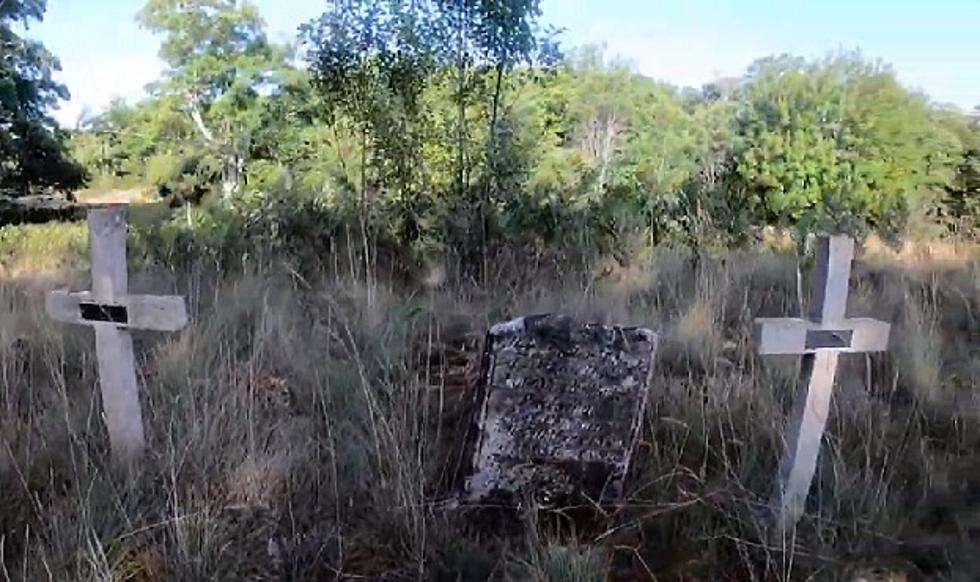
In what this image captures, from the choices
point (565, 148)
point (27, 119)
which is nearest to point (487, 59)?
point (565, 148)

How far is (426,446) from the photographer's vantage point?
2.84 meters

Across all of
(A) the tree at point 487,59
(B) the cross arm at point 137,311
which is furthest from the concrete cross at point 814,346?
(A) the tree at point 487,59

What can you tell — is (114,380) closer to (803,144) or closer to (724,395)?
(724,395)

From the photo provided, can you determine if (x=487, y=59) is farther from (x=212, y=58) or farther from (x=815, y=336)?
(x=212, y=58)

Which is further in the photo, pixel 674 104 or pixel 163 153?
pixel 163 153

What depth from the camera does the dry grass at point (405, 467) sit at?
2303 mm

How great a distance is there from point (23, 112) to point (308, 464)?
64.0 ft

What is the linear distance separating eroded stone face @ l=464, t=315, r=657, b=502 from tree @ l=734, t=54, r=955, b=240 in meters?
6.69

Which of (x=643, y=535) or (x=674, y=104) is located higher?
(x=674, y=104)

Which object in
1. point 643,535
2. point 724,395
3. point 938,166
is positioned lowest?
point 643,535

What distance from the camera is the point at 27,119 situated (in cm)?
1895

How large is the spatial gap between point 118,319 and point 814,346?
210cm

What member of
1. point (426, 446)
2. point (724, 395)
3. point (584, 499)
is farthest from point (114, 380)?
point (724, 395)

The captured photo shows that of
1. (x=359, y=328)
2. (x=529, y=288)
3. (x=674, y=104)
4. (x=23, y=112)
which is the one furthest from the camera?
(x=674, y=104)
